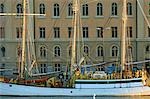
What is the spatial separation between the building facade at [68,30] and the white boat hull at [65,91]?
18.3 m

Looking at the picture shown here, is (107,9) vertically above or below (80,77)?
above

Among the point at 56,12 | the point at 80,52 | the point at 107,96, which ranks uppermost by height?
the point at 56,12

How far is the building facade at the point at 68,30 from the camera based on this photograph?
237 ft

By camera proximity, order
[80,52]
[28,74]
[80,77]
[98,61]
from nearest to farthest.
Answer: [80,77] < [28,74] < [80,52] < [98,61]

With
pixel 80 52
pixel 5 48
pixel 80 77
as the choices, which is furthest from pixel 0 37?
pixel 80 77

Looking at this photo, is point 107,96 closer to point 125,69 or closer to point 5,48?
point 125,69

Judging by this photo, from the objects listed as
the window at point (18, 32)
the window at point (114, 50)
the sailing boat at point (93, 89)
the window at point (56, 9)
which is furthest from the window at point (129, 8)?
the sailing boat at point (93, 89)

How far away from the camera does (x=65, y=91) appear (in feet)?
175

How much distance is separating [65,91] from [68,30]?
20.3 m

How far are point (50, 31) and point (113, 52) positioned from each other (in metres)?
8.76

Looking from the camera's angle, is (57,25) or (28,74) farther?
(57,25)

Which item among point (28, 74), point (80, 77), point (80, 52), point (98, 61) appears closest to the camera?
point (80, 77)

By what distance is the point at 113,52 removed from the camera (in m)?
72.5

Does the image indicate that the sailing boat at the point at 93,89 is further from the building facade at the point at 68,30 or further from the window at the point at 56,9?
the window at the point at 56,9
